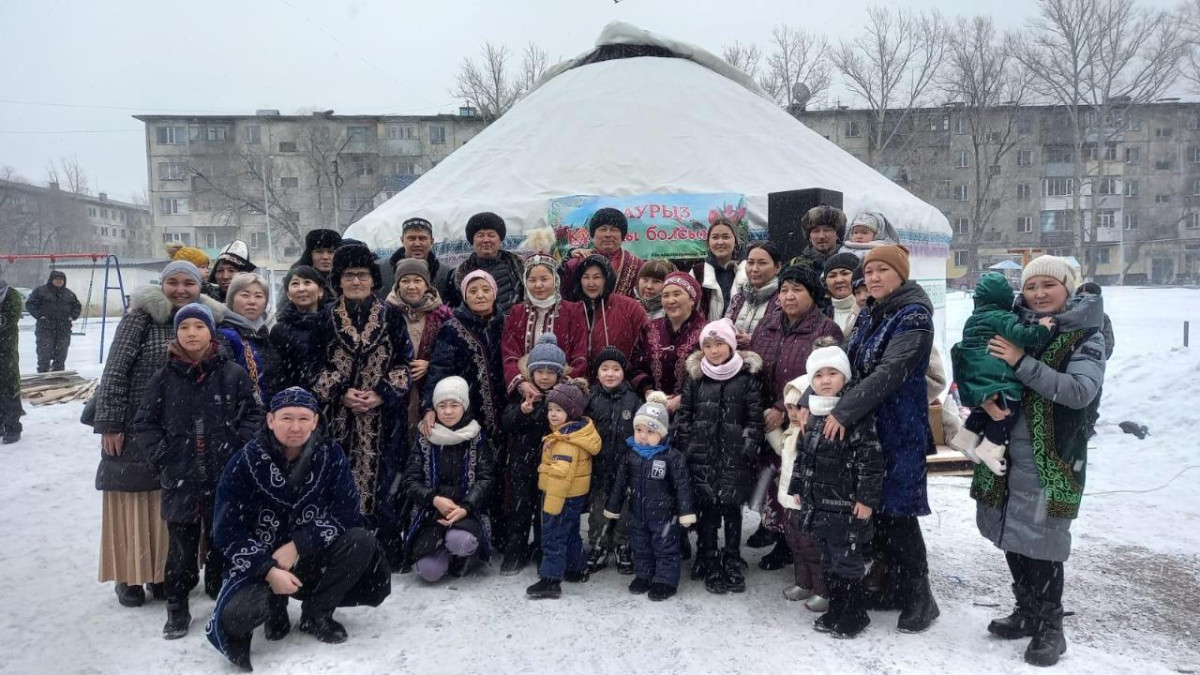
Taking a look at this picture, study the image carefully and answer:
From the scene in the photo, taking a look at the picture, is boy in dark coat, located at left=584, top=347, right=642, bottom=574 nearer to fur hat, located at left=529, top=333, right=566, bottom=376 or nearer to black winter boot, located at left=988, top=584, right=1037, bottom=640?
Answer: fur hat, located at left=529, top=333, right=566, bottom=376

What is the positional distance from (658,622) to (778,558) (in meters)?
0.86

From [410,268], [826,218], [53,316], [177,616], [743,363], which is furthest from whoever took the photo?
[53,316]

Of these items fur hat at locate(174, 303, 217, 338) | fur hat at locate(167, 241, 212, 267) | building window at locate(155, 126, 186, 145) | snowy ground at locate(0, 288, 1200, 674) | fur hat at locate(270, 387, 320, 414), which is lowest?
snowy ground at locate(0, 288, 1200, 674)

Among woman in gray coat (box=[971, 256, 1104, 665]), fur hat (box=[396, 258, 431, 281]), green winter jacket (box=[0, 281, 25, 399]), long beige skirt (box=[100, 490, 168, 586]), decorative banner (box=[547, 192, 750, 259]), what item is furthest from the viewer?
green winter jacket (box=[0, 281, 25, 399])

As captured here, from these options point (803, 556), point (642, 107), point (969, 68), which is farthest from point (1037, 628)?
point (969, 68)

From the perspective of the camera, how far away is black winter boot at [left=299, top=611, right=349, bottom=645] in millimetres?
2779

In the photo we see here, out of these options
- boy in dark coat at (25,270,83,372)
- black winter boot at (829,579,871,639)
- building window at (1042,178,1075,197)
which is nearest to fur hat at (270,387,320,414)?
black winter boot at (829,579,871,639)

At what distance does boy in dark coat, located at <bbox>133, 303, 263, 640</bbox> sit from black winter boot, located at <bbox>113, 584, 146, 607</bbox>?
1.23 ft

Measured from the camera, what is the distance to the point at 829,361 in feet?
9.11

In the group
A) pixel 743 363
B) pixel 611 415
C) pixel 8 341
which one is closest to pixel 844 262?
pixel 743 363

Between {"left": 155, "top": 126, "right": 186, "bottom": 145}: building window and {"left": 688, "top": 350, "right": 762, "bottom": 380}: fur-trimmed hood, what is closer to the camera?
{"left": 688, "top": 350, "right": 762, "bottom": 380}: fur-trimmed hood

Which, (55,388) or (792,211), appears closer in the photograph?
(792,211)

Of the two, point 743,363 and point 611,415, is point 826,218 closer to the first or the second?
point 743,363

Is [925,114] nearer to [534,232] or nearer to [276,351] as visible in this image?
[534,232]
